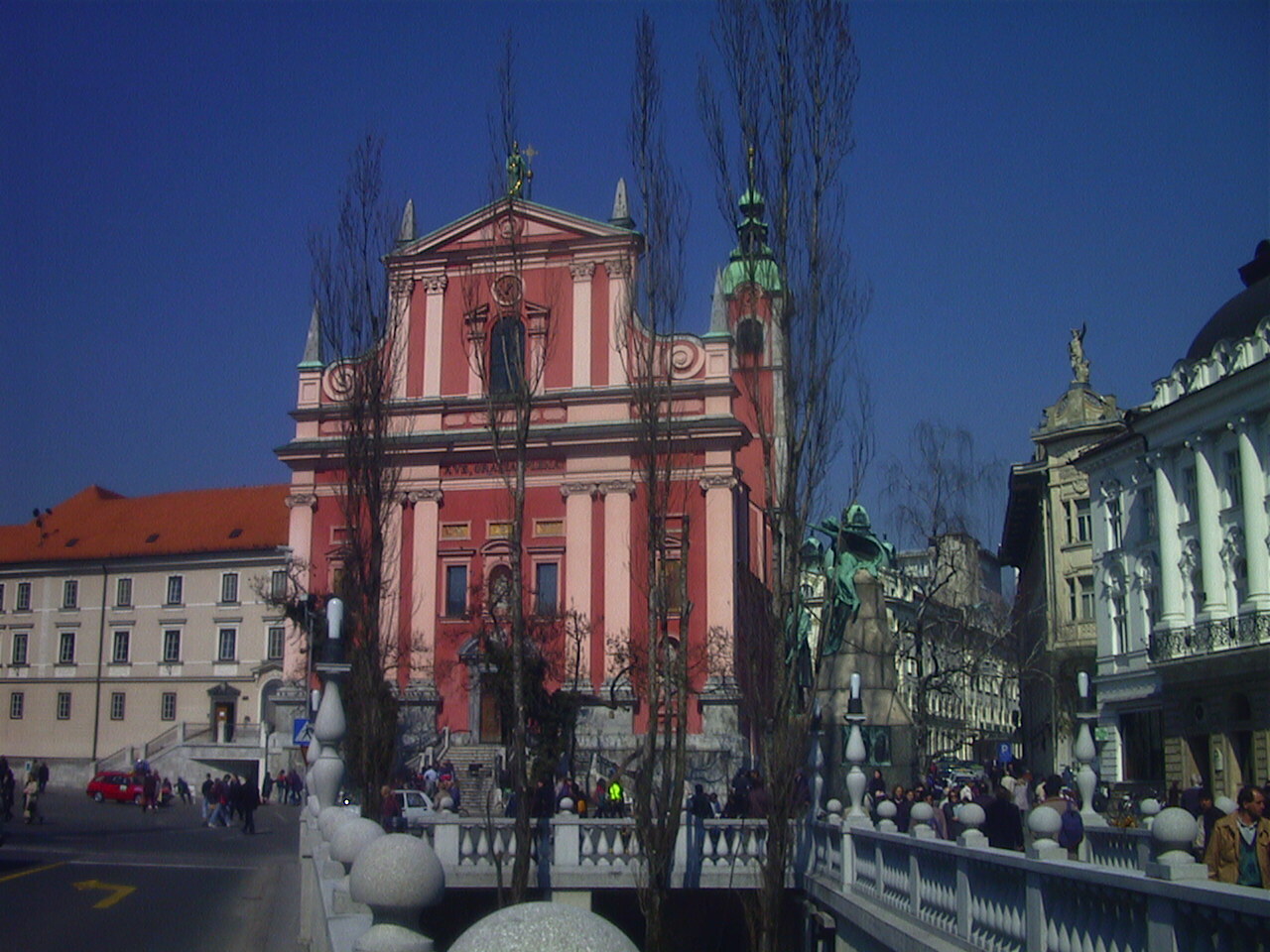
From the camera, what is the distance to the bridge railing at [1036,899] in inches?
195

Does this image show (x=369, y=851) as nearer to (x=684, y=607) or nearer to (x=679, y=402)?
(x=684, y=607)

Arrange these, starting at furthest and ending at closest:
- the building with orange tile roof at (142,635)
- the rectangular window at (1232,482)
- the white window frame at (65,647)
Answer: the white window frame at (65,647), the building with orange tile roof at (142,635), the rectangular window at (1232,482)

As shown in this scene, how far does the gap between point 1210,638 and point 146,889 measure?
2588cm

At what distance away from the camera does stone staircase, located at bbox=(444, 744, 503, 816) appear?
36.1 meters

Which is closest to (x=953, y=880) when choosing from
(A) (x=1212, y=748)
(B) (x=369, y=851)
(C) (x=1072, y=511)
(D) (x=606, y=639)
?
(B) (x=369, y=851)

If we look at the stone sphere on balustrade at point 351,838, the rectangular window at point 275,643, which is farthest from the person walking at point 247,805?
the rectangular window at point 275,643

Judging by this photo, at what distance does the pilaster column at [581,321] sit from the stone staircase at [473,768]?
11.9 metres

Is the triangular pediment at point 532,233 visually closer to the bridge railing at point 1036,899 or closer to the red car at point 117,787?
the red car at point 117,787

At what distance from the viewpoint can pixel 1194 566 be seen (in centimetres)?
3703

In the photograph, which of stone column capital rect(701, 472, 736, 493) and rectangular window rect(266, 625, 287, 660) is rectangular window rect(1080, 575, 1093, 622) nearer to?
stone column capital rect(701, 472, 736, 493)

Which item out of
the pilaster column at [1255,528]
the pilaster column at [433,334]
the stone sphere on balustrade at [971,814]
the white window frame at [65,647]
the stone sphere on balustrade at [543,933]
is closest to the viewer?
the stone sphere on balustrade at [543,933]

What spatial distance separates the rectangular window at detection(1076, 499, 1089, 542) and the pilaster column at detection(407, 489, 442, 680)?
23604 millimetres

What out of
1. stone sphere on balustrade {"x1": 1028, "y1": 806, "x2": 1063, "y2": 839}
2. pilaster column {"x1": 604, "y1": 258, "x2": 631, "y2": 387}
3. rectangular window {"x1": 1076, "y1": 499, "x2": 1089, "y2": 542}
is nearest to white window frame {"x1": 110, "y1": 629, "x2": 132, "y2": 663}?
pilaster column {"x1": 604, "y1": 258, "x2": 631, "y2": 387}

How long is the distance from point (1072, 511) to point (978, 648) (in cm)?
1039
